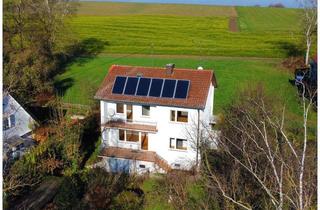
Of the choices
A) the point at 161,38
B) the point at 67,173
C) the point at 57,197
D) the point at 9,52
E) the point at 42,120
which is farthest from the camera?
the point at 161,38

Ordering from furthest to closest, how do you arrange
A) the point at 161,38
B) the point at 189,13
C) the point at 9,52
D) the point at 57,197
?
the point at 189,13 → the point at 161,38 → the point at 9,52 → the point at 57,197

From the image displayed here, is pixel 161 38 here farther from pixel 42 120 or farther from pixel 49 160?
pixel 49 160

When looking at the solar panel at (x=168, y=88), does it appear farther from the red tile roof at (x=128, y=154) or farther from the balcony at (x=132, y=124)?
the red tile roof at (x=128, y=154)

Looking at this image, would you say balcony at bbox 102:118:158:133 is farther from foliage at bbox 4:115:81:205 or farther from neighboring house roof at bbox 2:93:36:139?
neighboring house roof at bbox 2:93:36:139

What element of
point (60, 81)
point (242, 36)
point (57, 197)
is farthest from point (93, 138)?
point (242, 36)

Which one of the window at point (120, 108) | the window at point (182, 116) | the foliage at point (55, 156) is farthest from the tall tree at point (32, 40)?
the window at point (182, 116)
